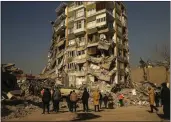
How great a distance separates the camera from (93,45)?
150 ft

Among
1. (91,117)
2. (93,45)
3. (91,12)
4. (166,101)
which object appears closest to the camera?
(166,101)

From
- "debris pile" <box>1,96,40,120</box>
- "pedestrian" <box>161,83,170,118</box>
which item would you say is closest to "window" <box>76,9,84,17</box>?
"debris pile" <box>1,96,40,120</box>

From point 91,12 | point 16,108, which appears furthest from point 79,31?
point 16,108

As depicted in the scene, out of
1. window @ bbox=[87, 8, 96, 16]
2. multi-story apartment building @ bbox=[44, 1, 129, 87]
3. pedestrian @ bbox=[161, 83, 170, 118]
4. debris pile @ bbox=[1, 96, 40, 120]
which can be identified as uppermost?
window @ bbox=[87, 8, 96, 16]

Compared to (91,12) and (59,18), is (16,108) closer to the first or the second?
(91,12)

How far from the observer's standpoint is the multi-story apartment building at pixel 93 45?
44.8 meters

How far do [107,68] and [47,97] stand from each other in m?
28.2

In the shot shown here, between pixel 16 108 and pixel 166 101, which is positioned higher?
pixel 166 101

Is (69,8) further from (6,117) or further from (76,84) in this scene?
(6,117)

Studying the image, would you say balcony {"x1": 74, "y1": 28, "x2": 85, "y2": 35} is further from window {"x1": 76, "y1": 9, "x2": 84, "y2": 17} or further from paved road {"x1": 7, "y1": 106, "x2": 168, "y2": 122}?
paved road {"x1": 7, "y1": 106, "x2": 168, "y2": 122}

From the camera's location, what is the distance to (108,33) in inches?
1826

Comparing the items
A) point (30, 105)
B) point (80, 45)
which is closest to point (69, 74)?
point (80, 45)

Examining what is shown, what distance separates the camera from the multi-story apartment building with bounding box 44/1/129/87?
147 ft

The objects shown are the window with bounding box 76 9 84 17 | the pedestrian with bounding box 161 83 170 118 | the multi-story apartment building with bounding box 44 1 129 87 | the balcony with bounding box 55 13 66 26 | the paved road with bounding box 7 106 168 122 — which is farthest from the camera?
the balcony with bounding box 55 13 66 26
